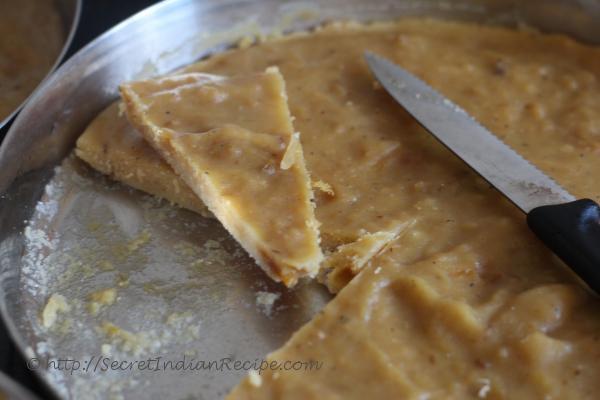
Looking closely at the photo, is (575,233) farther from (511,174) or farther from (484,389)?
(484,389)

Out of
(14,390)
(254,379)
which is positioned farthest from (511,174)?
(14,390)

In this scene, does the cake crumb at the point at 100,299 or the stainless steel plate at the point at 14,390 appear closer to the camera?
the stainless steel plate at the point at 14,390

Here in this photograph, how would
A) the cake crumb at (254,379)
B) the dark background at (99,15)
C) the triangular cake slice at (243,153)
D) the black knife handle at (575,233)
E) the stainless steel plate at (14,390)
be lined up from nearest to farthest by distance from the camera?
the stainless steel plate at (14,390) < the cake crumb at (254,379) < the black knife handle at (575,233) < the triangular cake slice at (243,153) < the dark background at (99,15)

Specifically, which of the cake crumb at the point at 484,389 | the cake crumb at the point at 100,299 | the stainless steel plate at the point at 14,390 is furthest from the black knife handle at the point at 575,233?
the stainless steel plate at the point at 14,390

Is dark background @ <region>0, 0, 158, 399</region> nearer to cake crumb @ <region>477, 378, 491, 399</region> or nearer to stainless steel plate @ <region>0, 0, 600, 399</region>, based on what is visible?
stainless steel plate @ <region>0, 0, 600, 399</region>

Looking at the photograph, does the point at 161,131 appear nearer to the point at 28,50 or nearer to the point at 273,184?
the point at 273,184

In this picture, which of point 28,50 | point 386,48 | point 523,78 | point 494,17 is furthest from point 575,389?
point 28,50

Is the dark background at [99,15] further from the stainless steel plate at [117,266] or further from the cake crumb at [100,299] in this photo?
the cake crumb at [100,299]

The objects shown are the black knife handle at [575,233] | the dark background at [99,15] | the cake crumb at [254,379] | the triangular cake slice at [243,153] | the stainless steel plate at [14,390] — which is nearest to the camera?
the stainless steel plate at [14,390]
